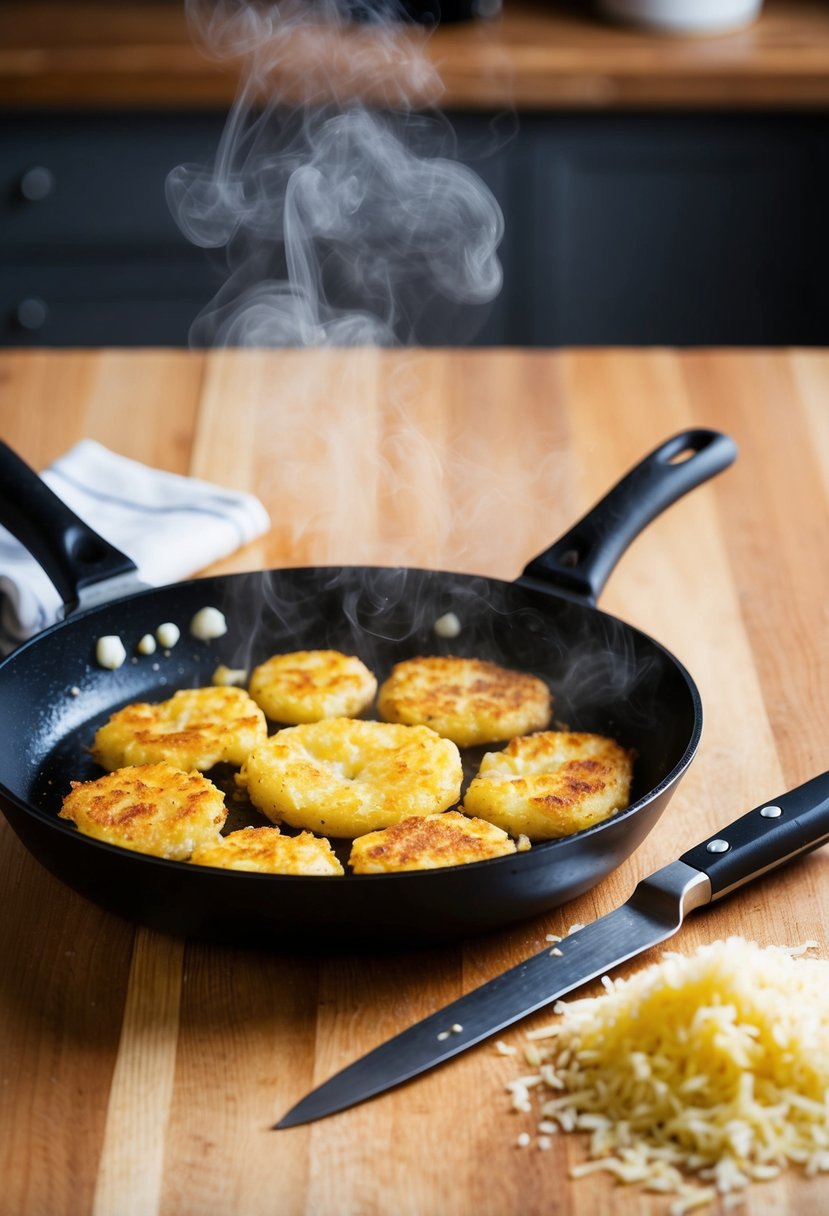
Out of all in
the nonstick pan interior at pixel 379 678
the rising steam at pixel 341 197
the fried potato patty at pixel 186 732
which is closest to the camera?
the nonstick pan interior at pixel 379 678

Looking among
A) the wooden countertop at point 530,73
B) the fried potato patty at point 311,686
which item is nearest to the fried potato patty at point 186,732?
the fried potato patty at point 311,686

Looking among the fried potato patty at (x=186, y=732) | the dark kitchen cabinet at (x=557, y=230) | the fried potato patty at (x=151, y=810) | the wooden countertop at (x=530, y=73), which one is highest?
the wooden countertop at (x=530, y=73)

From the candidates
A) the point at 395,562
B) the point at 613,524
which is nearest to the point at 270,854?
the point at 613,524

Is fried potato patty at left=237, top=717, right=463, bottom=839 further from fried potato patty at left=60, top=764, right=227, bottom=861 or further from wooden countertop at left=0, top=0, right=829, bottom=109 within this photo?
wooden countertop at left=0, top=0, right=829, bottom=109

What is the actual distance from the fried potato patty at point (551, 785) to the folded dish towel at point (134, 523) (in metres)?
0.64

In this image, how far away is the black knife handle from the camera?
1.34 m

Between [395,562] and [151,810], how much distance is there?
2.59ft

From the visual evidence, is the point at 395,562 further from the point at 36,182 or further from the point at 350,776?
the point at 36,182

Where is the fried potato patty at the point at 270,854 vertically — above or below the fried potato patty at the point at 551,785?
above

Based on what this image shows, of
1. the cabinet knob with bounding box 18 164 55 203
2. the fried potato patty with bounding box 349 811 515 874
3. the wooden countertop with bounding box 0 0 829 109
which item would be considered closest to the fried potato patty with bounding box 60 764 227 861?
the fried potato patty with bounding box 349 811 515 874

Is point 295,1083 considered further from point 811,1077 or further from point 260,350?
point 260,350

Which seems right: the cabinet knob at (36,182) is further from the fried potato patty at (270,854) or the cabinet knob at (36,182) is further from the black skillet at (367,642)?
the fried potato patty at (270,854)

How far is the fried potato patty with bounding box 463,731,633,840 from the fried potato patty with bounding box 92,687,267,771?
273 mm

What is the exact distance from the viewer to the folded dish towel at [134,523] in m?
1.87
